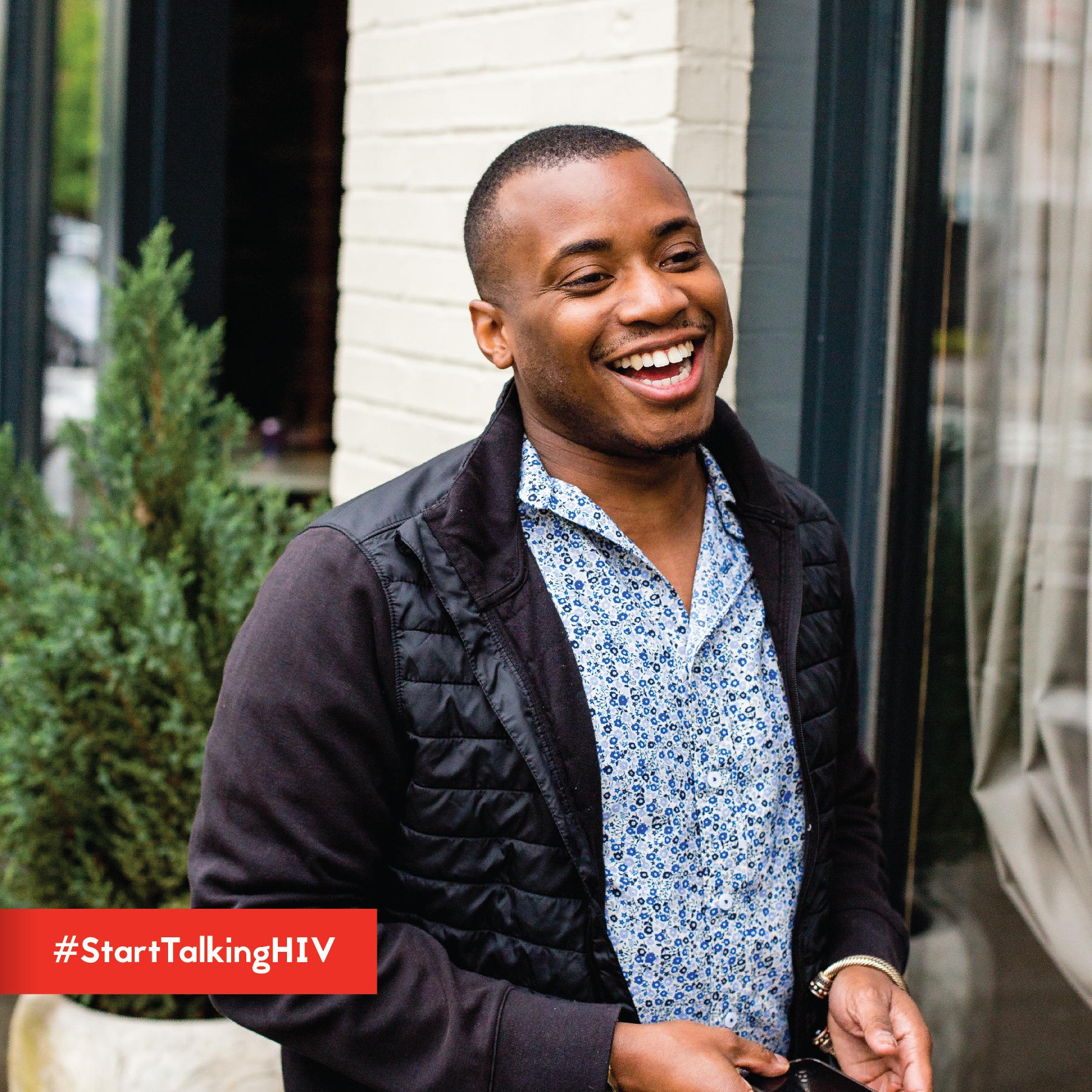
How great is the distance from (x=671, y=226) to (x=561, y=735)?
2.02 feet

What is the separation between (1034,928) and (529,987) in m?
1.17

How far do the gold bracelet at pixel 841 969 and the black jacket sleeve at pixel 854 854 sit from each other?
0.05ft

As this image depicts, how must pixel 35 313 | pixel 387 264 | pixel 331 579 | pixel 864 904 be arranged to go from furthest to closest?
pixel 35 313
pixel 387 264
pixel 864 904
pixel 331 579

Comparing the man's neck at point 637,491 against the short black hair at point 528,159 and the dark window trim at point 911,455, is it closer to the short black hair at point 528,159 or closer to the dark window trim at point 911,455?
the short black hair at point 528,159

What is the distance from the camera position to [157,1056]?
2.56m

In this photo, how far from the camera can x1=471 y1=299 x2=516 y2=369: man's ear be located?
1.75 metres

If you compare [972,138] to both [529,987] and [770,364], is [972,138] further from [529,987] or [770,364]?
[529,987]

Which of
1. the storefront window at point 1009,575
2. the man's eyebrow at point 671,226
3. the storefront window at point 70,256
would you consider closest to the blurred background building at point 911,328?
the storefront window at point 1009,575

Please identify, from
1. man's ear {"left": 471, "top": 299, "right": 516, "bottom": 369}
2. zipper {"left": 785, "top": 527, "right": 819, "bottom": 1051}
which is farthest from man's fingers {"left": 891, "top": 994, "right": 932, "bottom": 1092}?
man's ear {"left": 471, "top": 299, "right": 516, "bottom": 369}

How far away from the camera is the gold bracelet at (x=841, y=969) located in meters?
1.75

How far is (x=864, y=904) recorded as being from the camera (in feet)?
6.10

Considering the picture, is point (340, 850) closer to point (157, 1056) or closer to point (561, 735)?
point (561, 735)

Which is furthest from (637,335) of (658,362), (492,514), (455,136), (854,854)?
(455,136)

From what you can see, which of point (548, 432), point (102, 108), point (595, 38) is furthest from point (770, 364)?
point (102, 108)
